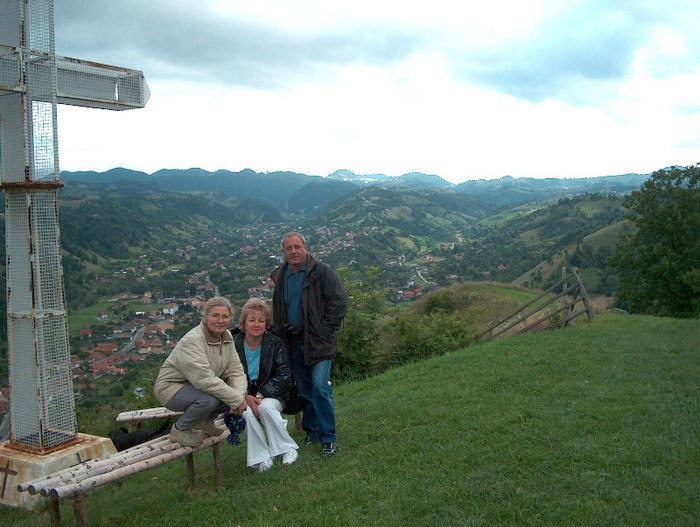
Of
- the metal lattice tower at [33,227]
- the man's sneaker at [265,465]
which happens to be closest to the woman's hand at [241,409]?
the man's sneaker at [265,465]

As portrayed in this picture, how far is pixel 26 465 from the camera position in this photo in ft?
15.0

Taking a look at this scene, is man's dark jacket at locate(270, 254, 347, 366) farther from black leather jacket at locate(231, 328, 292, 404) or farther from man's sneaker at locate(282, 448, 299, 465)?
man's sneaker at locate(282, 448, 299, 465)

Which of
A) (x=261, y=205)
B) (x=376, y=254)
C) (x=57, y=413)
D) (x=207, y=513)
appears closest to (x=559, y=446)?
(x=207, y=513)

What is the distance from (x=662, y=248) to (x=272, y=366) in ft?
73.9

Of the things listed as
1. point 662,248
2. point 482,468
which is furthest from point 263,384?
point 662,248

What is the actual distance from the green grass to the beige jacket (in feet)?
2.61

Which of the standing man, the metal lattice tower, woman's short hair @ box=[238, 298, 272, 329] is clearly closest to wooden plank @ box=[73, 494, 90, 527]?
the metal lattice tower

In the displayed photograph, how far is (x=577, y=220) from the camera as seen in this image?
9375cm

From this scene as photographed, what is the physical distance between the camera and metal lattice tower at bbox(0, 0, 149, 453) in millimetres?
4793

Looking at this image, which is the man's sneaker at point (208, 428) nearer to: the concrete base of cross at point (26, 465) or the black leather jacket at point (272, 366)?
the black leather jacket at point (272, 366)

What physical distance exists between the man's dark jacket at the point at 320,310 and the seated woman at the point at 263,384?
254mm

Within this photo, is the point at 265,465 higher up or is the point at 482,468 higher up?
the point at 482,468

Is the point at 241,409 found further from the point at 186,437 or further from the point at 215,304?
the point at 215,304

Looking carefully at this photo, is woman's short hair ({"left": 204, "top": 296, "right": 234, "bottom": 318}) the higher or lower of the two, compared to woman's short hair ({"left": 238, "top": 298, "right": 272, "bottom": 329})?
higher
